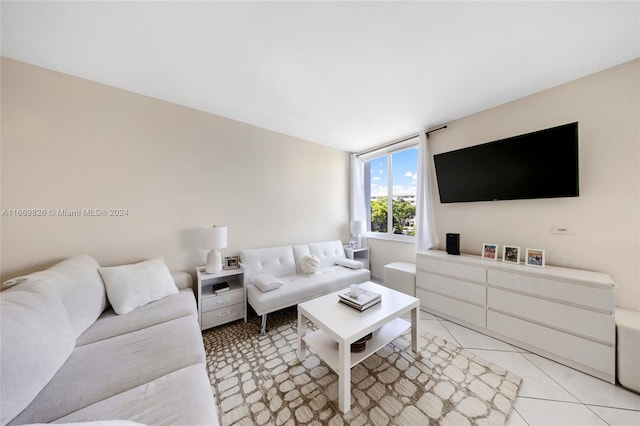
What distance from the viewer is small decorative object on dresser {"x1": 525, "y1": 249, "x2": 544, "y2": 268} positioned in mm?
2017

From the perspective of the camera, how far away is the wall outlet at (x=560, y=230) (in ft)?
6.52

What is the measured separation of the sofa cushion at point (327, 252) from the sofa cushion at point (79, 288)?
2283 mm

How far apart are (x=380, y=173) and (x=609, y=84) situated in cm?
257

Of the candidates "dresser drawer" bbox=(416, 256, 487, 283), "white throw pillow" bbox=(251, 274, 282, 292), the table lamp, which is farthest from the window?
the table lamp

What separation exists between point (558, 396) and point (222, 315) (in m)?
2.92

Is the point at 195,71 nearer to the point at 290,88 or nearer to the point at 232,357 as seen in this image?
the point at 290,88

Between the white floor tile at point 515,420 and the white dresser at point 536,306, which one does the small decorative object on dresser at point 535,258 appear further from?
the white floor tile at point 515,420

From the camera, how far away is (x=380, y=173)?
389cm

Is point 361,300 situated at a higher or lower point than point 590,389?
higher

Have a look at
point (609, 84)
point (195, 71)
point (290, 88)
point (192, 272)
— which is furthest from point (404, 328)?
point (195, 71)

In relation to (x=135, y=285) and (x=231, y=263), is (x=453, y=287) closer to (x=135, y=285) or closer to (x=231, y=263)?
(x=231, y=263)

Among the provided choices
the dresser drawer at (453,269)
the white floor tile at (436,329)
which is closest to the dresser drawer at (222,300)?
the white floor tile at (436,329)

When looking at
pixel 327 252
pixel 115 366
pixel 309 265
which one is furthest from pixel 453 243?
pixel 115 366

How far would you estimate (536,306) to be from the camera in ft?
6.03
